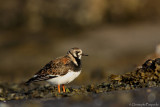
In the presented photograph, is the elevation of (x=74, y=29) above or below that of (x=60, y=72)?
above

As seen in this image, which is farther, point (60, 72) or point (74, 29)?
point (74, 29)

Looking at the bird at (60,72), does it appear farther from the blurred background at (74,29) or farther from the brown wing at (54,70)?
the blurred background at (74,29)

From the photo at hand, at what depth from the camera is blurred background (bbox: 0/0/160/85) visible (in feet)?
84.8

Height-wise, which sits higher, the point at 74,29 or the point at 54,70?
the point at 74,29

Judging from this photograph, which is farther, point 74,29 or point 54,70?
point 74,29

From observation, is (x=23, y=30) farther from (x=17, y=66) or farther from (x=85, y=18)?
(x=17, y=66)

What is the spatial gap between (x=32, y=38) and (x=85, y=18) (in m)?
4.53

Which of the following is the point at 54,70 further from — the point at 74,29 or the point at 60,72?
the point at 74,29

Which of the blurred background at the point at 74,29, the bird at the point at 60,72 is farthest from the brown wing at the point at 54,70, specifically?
the blurred background at the point at 74,29

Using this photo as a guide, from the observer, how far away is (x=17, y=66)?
2495cm

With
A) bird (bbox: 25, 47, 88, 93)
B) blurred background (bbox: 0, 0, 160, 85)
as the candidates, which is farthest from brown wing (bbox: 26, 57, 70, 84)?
blurred background (bbox: 0, 0, 160, 85)

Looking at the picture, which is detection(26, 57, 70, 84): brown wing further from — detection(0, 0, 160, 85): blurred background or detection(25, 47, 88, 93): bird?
detection(0, 0, 160, 85): blurred background

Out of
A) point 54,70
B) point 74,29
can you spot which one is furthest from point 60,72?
point 74,29

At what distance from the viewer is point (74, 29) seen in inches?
1214
